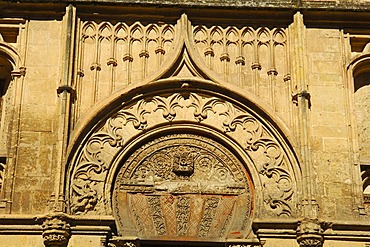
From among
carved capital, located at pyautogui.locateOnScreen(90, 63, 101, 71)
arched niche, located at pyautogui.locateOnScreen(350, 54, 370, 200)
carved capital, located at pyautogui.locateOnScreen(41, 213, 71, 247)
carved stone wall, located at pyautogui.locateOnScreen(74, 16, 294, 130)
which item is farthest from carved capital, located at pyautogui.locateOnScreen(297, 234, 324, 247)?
carved capital, located at pyautogui.locateOnScreen(90, 63, 101, 71)

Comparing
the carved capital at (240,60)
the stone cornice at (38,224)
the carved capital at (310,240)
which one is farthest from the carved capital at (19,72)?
the carved capital at (310,240)

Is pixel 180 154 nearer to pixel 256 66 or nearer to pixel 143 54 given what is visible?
pixel 143 54

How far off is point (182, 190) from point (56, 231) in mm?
1958

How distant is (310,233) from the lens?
11.1m

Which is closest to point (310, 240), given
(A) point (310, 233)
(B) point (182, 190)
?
(A) point (310, 233)

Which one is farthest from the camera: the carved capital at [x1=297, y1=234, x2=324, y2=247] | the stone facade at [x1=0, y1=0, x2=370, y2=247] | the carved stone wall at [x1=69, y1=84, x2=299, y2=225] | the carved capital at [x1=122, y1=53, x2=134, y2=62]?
the carved capital at [x1=122, y1=53, x2=134, y2=62]

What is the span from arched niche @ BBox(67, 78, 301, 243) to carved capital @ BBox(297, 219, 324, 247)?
1.06 ft

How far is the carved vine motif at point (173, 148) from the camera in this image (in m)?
11.5

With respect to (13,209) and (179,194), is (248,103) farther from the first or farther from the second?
(13,209)

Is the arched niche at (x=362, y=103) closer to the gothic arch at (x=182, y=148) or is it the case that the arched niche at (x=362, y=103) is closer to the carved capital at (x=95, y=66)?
the gothic arch at (x=182, y=148)

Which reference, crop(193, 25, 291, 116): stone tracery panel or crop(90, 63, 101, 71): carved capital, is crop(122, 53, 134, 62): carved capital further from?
crop(193, 25, 291, 116): stone tracery panel

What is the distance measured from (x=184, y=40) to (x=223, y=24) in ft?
2.36

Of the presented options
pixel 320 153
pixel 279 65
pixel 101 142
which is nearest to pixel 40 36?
pixel 101 142

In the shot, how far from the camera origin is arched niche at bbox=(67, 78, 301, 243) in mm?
11516
